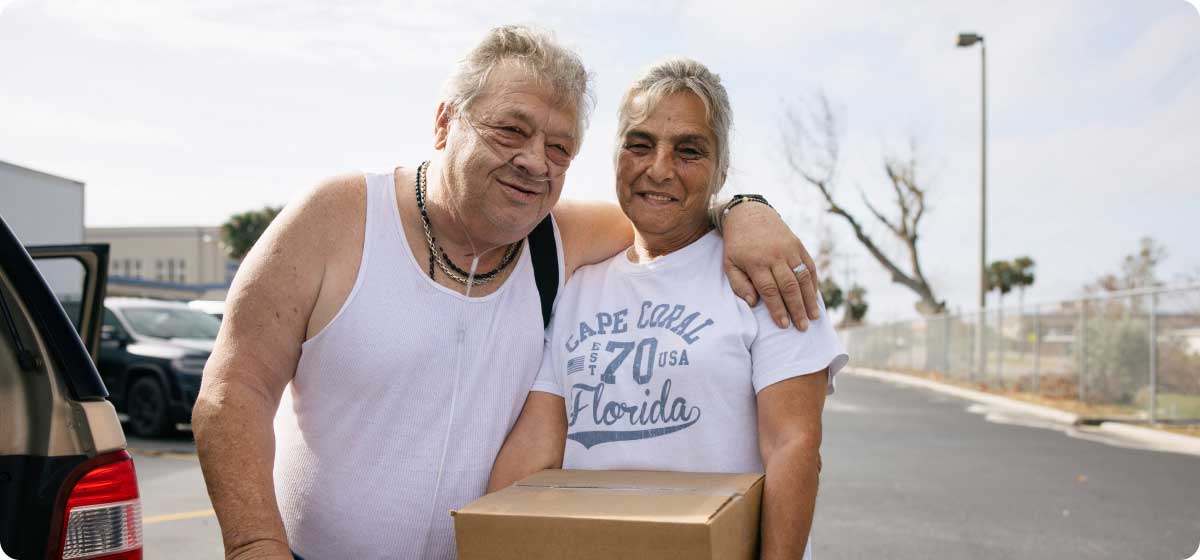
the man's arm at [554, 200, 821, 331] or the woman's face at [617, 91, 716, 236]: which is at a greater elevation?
the woman's face at [617, 91, 716, 236]

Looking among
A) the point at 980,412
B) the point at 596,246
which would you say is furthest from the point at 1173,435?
the point at 596,246

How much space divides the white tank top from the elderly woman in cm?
14

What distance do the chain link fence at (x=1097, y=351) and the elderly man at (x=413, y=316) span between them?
41.7ft

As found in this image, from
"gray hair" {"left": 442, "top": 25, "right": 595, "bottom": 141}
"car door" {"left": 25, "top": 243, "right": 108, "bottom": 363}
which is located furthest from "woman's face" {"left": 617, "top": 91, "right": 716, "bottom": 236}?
"car door" {"left": 25, "top": 243, "right": 108, "bottom": 363}

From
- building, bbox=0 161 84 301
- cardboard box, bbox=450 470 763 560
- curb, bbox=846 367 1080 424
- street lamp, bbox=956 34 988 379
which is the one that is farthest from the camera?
street lamp, bbox=956 34 988 379

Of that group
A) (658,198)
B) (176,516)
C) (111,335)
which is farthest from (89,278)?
(111,335)

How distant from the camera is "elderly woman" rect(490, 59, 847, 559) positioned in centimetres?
205

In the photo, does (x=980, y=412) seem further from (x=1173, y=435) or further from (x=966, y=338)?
(x=966, y=338)

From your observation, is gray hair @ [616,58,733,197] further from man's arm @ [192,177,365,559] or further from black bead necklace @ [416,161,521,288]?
man's arm @ [192,177,365,559]

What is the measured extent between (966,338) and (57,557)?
24.0 meters

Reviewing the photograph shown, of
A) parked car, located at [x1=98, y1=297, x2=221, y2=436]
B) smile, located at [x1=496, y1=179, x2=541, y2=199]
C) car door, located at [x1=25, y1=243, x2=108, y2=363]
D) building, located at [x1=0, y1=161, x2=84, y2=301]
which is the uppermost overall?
building, located at [x1=0, y1=161, x2=84, y2=301]

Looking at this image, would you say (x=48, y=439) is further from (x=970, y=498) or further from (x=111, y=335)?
(x=111, y=335)

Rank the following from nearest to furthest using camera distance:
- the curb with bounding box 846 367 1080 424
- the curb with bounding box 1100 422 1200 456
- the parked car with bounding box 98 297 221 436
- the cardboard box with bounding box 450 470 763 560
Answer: the cardboard box with bounding box 450 470 763 560 → the parked car with bounding box 98 297 221 436 → the curb with bounding box 1100 422 1200 456 → the curb with bounding box 846 367 1080 424

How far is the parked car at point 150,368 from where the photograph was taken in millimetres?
9680
